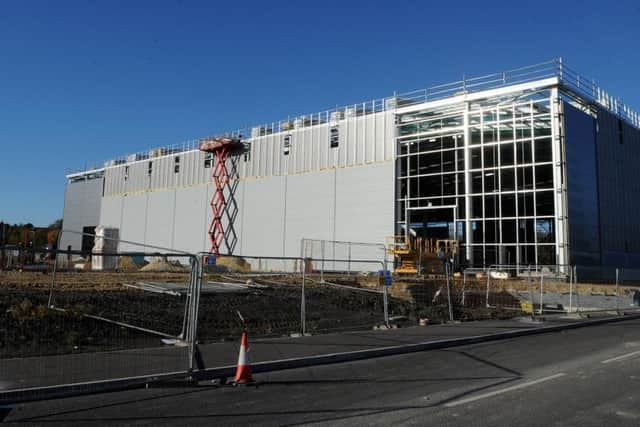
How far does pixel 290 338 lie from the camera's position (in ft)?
Result: 43.8

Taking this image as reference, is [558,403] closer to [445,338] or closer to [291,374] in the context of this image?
[291,374]

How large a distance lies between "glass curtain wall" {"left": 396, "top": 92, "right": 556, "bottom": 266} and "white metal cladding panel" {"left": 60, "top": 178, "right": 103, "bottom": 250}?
41902 millimetres

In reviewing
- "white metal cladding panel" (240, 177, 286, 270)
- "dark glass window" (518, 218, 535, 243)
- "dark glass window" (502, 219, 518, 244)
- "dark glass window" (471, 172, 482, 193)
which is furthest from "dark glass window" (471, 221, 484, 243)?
"white metal cladding panel" (240, 177, 286, 270)

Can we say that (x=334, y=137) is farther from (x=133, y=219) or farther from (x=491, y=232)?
(x=133, y=219)

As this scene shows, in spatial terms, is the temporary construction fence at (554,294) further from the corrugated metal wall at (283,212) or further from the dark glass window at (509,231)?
the corrugated metal wall at (283,212)

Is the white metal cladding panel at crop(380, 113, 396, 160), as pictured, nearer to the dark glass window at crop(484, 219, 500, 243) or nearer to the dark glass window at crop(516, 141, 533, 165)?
the dark glass window at crop(484, 219, 500, 243)

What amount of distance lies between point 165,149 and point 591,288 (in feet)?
144

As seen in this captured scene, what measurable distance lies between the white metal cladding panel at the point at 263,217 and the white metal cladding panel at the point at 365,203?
19.8 ft

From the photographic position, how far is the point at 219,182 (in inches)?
1950

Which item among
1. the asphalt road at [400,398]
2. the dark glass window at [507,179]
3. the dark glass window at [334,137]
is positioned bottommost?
the asphalt road at [400,398]

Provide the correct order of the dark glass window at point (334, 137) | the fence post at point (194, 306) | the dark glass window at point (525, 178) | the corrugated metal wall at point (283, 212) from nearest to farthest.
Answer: the fence post at point (194, 306) → the dark glass window at point (525, 178) → the corrugated metal wall at point (283, 212) → the dark glass window at point (334, 137)

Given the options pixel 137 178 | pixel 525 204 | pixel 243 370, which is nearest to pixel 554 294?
pixel 525 204

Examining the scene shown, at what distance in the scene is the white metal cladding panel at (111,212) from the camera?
Answer: 202 ft

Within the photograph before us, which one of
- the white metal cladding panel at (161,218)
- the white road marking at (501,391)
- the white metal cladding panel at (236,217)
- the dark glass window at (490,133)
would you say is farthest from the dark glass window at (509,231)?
the white metal cladding panel at (161,218)
